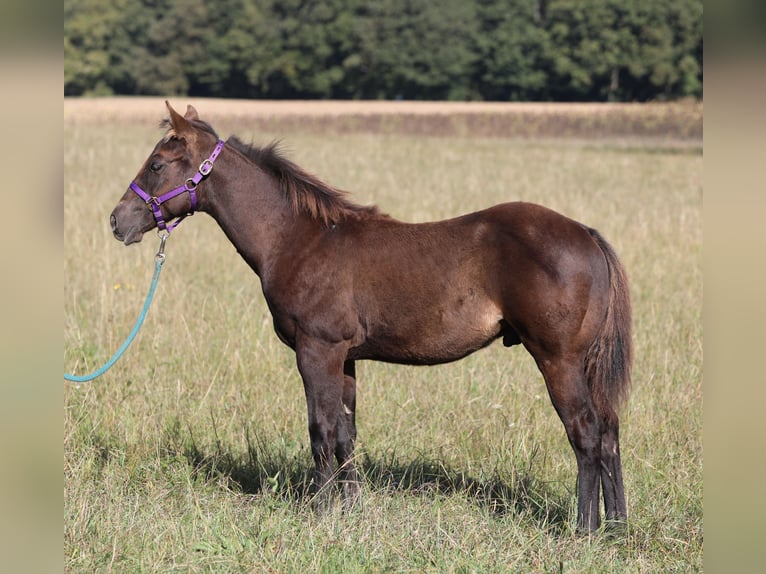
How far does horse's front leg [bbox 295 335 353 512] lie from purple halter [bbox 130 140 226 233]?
0.97 m

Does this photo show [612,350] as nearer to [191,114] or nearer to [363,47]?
[191,114]

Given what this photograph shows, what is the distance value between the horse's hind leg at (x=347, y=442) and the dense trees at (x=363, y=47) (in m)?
52.0

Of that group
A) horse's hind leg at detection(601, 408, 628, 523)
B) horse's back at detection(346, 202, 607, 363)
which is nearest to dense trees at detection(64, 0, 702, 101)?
horse's back at detection(346, 202, 607, 363)

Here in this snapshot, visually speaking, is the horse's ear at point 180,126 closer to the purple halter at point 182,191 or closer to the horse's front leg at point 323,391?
the purple halter at point 182,191

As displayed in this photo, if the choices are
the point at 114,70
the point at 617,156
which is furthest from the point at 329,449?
the point at 114,70

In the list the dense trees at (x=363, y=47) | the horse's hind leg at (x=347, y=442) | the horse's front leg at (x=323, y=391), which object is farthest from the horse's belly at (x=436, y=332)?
the dense trees at (x=363, y=47)

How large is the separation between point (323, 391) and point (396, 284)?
0.68 metres

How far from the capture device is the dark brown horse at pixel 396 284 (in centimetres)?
392

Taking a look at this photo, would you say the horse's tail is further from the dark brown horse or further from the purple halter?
the purple halter

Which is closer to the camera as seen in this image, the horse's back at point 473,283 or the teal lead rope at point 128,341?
the teal lead rope at point 128,341

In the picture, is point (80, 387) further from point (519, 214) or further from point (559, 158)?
point (559, 158)

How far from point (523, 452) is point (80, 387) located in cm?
313

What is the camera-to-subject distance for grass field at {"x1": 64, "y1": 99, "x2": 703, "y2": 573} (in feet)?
12.4
